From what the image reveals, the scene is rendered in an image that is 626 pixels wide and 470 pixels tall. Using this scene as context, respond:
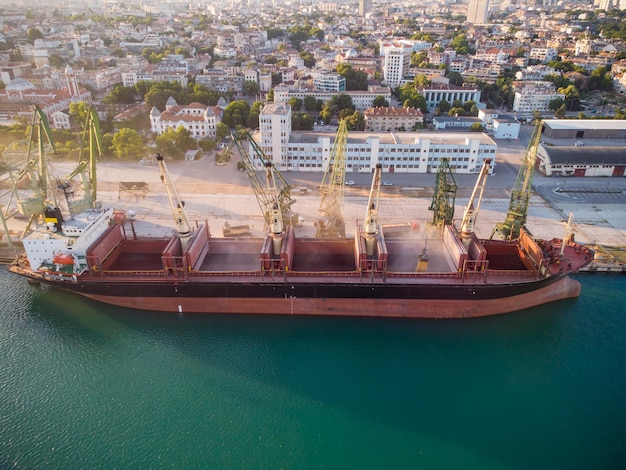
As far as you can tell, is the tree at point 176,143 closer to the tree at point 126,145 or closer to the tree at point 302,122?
the tree at point 126,145

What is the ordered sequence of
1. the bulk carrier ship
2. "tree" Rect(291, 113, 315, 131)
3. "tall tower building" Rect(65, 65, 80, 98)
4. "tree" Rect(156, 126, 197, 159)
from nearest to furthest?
1. the bulk carrier ship
2. "tree" Rect(156, 126, 197, 159)
3. "tree" Rect(291, 113, 315, 131)
4. "tall tower building" Rect(65, 65, 80, 98)

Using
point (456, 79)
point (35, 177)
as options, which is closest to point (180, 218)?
point (35, 177)

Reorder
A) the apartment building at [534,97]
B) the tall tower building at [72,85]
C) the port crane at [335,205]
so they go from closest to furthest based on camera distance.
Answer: the port crane at [335,205], the tall tower building at [72,85], the apartment building at [534,97]


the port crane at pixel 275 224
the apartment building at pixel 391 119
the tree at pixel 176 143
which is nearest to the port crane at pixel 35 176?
the port crane at pixel 275 224

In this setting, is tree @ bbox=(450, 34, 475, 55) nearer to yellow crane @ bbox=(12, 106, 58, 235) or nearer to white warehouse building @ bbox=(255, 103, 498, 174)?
white warehouse building @ bbox=(255, 103, 498, 174)

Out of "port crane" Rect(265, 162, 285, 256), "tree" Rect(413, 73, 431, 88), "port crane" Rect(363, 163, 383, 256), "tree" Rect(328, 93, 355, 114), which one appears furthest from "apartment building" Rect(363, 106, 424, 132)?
"port crane" Rect(265, 162, 285, 256)

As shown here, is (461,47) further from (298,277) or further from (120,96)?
(298,277)

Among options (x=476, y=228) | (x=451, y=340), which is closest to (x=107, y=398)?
(x=451, y=340)
